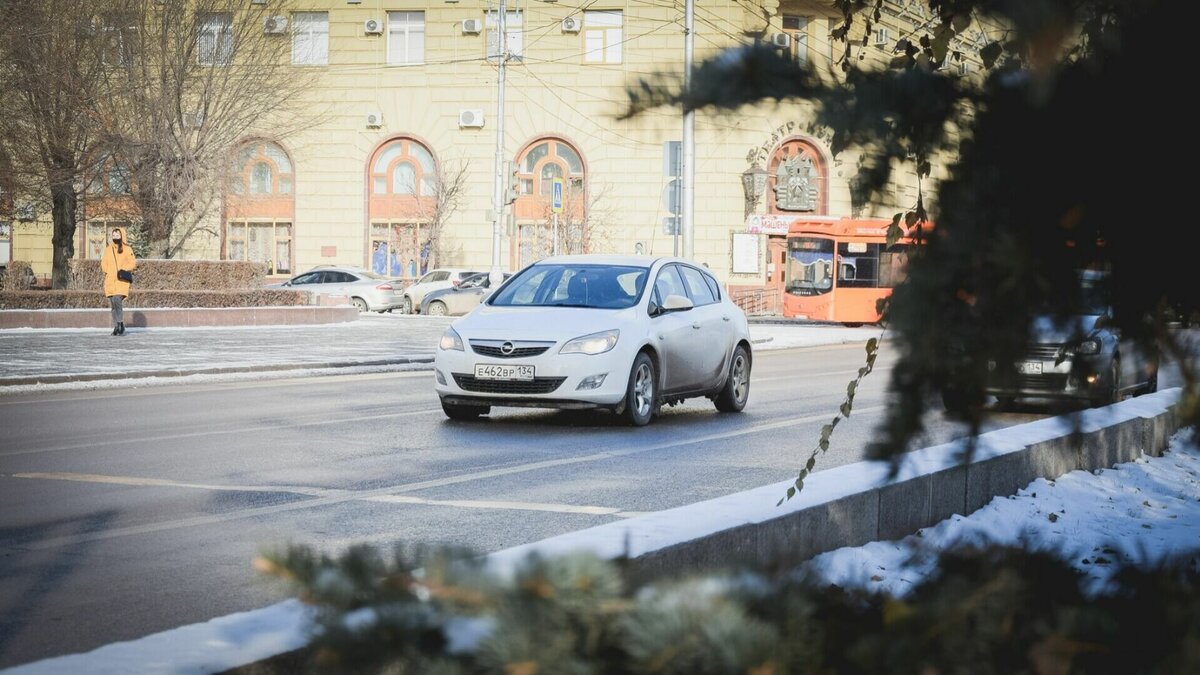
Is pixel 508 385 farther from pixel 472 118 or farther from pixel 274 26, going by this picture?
pixel 472 118

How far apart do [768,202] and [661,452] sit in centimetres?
4550

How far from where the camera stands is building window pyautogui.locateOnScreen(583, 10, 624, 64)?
53500 millimetres

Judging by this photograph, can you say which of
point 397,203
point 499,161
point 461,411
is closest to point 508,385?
point 461,411

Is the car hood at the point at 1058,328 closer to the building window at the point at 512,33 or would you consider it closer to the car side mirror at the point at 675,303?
the car side mirror at the point at 675,303

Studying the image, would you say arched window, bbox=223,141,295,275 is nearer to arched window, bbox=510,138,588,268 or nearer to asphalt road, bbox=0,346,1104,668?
arched window, bbox=510,138,588,268

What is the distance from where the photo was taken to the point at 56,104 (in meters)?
31.9

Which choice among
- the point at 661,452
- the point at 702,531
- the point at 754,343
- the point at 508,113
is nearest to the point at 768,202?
the point at 508,113

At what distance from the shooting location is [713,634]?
151 centimetres

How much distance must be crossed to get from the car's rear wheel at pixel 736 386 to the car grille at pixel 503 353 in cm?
258

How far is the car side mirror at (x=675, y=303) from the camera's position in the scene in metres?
13.8

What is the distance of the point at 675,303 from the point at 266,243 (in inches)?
1796

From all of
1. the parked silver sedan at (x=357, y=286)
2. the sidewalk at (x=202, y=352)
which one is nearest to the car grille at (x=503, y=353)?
the sidewalk at (x=202, y=352)

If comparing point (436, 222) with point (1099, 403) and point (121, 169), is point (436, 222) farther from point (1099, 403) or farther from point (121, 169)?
point (1099, 403)

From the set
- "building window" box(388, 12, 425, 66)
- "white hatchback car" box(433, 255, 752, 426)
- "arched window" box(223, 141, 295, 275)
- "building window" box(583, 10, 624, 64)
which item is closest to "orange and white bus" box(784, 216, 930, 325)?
"building window" box(583, 10, 624, 64)
